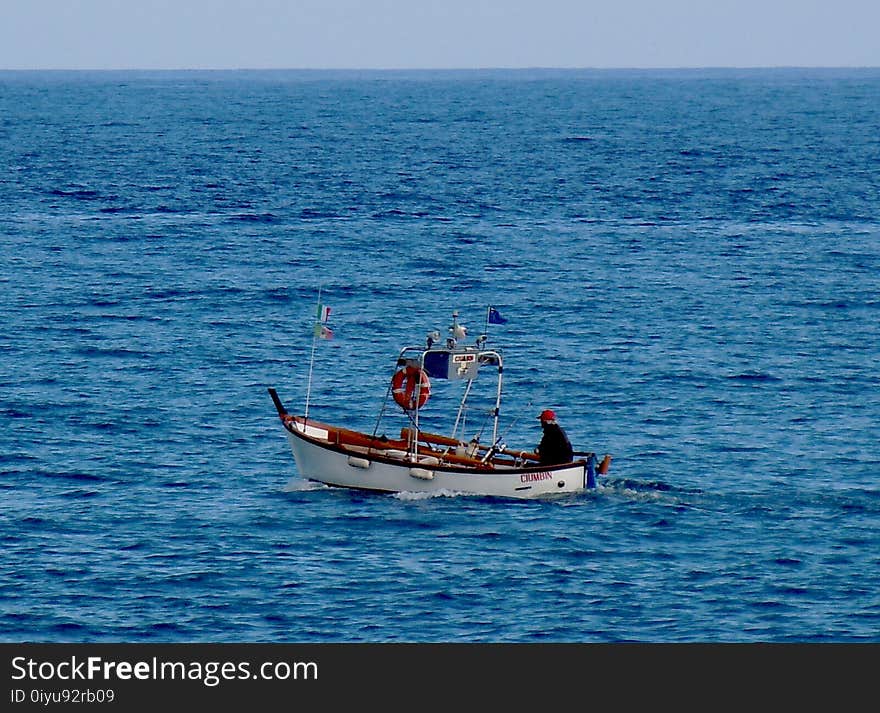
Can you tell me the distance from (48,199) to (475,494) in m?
76.7

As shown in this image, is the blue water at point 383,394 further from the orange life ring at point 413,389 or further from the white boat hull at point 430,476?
the orange life ring at point 413,389

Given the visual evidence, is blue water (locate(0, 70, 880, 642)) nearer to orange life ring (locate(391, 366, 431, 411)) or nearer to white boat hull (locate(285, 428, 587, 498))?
white boat hull (locate(285, 428, 587, 498))

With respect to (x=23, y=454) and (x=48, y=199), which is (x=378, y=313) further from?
(x=48, y=199)

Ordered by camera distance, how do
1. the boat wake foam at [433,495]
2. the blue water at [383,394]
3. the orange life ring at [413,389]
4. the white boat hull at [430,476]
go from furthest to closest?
the orange life ring at [413,389] → the boat wake foam at [433,495] → the white boat hull at [430,476] → the blue water at [383,394]

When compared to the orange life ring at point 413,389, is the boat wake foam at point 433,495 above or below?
below

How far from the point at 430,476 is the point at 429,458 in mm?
980

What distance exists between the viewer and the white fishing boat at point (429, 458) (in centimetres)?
4256

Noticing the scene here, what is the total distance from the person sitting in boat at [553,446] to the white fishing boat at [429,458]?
0.21 meters

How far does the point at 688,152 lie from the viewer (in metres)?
157

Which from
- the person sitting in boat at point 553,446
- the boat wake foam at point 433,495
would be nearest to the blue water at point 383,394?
the boat wake foam at point 433,495

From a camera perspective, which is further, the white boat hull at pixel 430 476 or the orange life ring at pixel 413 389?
the orange life ring at pixel 413 389

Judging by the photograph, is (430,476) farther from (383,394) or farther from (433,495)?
(383,394)
